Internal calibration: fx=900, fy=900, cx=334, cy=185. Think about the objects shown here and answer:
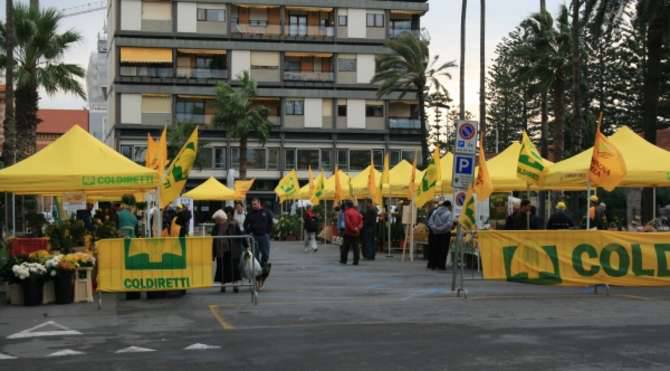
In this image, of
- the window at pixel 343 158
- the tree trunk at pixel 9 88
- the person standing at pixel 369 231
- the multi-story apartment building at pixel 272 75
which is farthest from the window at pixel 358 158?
the tree trunk at pixel 9 88

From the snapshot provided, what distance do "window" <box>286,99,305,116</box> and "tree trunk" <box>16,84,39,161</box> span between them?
3978cm

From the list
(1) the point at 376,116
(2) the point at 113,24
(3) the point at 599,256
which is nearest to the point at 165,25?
(2) the point at 113,24

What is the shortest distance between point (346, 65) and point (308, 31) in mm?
4122

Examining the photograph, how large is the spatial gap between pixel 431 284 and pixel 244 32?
2172 inches

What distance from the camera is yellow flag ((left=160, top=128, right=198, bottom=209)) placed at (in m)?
17.2

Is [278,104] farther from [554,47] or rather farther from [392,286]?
[392,286]

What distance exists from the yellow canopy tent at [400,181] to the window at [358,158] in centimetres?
4011

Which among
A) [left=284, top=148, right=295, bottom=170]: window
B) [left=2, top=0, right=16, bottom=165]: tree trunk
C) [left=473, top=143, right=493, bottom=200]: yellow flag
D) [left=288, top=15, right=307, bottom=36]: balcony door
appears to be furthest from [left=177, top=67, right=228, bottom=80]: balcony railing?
[left=473, top=143, right=493, bottom=200]: yellow flag

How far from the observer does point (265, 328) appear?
39.8ft

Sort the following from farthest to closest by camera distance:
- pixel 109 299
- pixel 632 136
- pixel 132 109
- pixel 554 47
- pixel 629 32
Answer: pixel 132 109 → pixel 629 32 → pixel 554 47 → pixel 632 136 → pixel 109 299

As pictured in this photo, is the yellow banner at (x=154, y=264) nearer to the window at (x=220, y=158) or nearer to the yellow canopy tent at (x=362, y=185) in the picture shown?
the yellow canopy tent at (x=362, y=185)

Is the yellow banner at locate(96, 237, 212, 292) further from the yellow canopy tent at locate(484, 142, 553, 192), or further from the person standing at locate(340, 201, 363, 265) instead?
the yellow canopy tent at locate(484, 142, 553, 192)

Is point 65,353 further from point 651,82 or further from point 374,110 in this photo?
point 374,110

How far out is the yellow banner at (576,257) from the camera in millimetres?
16125
